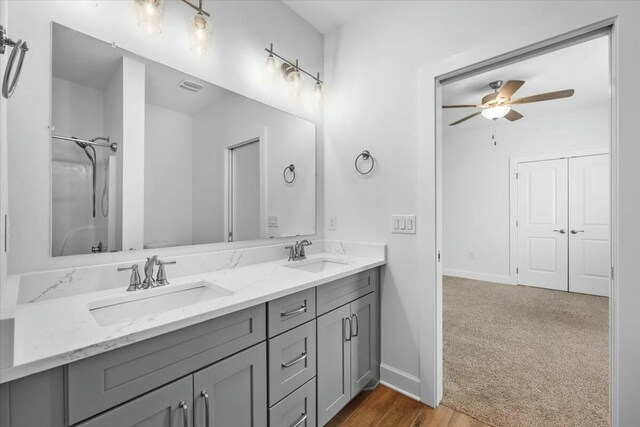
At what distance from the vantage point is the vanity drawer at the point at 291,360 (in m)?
1.22

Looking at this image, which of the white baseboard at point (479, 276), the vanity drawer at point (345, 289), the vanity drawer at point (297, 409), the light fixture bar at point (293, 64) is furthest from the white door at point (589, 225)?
the vanity drawer at point (297, 409)

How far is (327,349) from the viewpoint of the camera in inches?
59.4

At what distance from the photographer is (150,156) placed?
4.60ft

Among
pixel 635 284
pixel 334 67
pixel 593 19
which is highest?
pixel 334 67

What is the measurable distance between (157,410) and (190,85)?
1.48 meters

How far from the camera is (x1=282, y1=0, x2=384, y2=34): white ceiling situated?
204cm

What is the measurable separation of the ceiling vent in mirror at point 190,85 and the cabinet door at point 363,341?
1508 mm

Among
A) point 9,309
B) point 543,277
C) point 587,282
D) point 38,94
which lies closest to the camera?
point 9,309

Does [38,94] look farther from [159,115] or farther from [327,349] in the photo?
[327,349]

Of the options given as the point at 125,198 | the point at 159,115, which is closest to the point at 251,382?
the point at 125,198

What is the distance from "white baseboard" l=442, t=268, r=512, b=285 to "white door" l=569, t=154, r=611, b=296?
809mm

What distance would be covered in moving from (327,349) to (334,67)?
6.74 feet

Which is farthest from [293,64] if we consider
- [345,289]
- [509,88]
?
[509,88]

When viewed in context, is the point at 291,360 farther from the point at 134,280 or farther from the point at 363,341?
the point at 134,280
